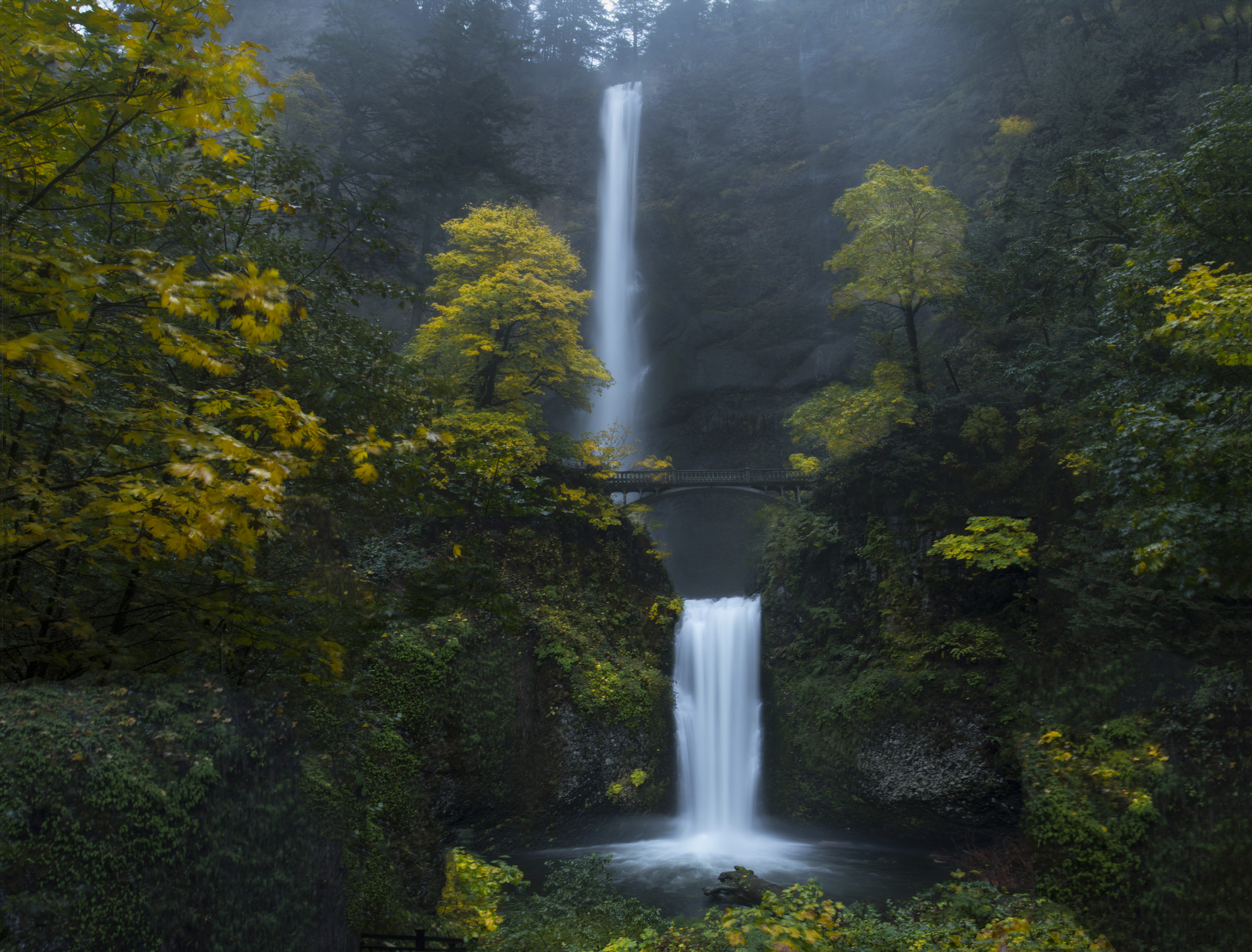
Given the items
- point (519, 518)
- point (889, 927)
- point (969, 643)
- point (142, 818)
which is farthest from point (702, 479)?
point (142, 818)

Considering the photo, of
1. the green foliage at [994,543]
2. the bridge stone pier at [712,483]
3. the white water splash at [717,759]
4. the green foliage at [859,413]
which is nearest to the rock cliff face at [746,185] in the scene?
the bridge stone pier at [712,483]

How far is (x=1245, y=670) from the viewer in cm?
1041

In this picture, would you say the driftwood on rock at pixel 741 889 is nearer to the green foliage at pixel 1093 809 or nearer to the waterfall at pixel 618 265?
the green foliage at pixel 1093 809

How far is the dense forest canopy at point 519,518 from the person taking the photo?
148 inches

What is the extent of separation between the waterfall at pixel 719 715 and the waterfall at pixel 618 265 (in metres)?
14.7

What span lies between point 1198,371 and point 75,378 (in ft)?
39.0

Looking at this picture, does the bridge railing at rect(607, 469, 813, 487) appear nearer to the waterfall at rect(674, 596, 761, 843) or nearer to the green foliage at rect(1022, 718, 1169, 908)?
the waterfall at rect(674, 596, 761, 843)

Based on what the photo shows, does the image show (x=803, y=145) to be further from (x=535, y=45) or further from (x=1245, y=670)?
(x=1245, y=670)

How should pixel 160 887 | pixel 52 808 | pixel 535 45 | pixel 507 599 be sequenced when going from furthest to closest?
1. pixel 535 45
2. pixel 507 599
3. pixel 160 887
4. pixel 52 808

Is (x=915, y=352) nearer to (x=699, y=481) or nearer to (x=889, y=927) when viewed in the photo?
(x=699, y=481)

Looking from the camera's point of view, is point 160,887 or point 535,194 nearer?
point 160,887

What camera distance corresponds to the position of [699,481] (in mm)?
27094

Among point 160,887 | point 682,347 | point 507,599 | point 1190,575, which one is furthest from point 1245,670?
point 682,347

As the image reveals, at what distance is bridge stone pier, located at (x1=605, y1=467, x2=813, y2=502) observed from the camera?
26219mm
